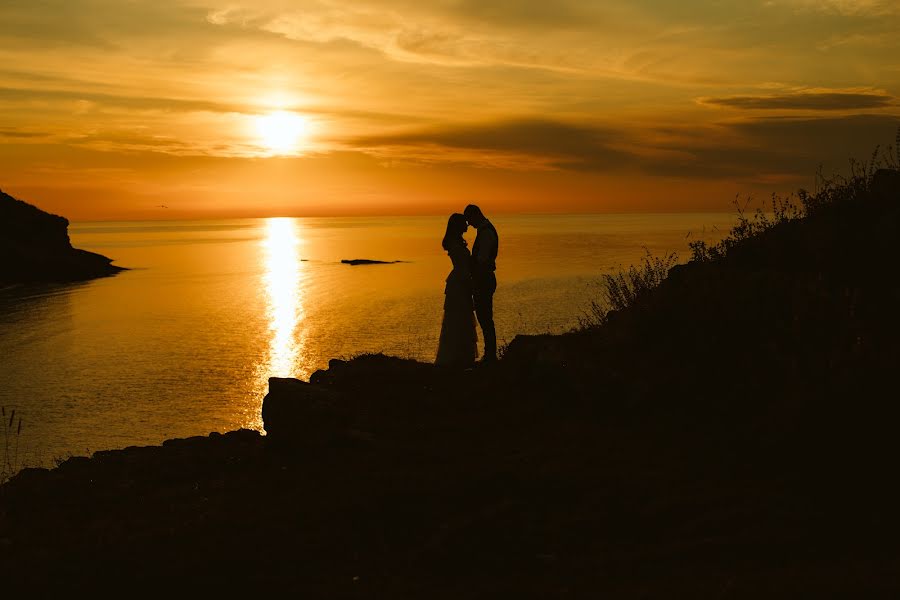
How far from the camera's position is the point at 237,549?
566 cm

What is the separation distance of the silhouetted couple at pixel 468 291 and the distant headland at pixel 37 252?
78.4 metres

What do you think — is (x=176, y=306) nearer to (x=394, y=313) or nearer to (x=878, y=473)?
(x=394, y=313)

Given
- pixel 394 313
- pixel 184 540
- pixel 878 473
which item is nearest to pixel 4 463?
pixel 184 540

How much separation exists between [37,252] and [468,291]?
8509 cm

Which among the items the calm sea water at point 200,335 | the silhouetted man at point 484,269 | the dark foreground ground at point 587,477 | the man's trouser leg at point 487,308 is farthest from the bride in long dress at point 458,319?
the calm sea water at point 200,335

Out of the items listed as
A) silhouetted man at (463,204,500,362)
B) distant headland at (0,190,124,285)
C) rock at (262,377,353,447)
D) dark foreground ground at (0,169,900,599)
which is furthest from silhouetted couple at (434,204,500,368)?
distant headland at (0,190,124,285)

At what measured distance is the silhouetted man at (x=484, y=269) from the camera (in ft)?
42.3

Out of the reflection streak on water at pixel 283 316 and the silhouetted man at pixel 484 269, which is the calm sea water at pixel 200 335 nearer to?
the reflection streak on water at pixel 283 316

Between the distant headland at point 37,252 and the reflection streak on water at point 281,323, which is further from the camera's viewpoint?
the distant headland at point 37,252

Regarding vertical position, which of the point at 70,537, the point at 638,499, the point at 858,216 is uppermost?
the point at 858,216

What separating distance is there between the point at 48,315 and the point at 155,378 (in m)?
27.4

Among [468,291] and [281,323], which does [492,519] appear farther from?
[281,323]

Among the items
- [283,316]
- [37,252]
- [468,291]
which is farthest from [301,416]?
[37,252]

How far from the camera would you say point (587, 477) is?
6547 mm
